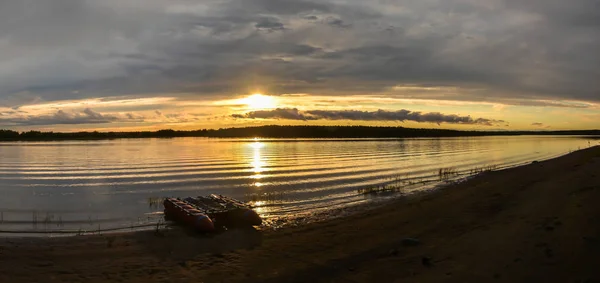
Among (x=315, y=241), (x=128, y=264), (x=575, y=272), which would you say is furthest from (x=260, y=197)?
(x=575, y=272)

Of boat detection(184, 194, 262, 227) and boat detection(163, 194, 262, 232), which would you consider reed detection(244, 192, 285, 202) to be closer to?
boat detection(163, 194, 262, 232)

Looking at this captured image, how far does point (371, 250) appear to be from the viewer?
38.7 feet

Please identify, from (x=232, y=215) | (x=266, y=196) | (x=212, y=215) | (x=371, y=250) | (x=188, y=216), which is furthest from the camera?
(x=266, y=196)

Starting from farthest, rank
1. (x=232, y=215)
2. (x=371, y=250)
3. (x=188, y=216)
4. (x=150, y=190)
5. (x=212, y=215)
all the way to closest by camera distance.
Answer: (x=150, y=190), (x=212, y=215), (x=232, y=215), (x=188, y=216), (x=371, y=250)

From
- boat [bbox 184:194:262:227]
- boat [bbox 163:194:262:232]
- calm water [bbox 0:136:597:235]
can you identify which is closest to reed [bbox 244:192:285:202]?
calm water [bbox 0:136:597:235]

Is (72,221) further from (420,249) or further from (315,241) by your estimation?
(420,249)

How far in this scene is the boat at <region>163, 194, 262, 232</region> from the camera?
16.6 meters

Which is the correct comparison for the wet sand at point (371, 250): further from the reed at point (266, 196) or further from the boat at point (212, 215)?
the reed at point (266, 196)

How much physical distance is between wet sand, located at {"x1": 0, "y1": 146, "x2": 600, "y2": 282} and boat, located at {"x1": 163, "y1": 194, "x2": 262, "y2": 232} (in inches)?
35.1

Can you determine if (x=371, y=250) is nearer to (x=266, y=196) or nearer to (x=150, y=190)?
(x=266, y=196)

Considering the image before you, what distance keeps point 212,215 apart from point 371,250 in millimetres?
8205

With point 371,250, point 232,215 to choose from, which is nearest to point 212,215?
point 232,215

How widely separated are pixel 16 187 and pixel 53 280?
26.3 metres

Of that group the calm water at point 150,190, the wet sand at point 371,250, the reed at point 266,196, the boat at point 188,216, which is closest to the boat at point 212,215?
the boat at point 188,216
